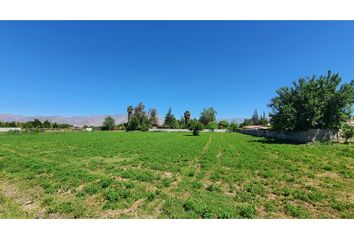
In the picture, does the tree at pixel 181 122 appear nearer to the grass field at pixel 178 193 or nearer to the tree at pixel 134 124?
the tree at pixel 134 124

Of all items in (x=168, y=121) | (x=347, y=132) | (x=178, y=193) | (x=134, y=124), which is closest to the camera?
(x=178, y=193)

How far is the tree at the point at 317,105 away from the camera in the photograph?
2216cm

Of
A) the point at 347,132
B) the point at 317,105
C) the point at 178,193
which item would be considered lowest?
the point at 178,193

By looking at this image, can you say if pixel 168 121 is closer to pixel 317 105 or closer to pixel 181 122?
pixel 181 122

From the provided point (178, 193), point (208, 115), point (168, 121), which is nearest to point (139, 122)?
point (168, 121)

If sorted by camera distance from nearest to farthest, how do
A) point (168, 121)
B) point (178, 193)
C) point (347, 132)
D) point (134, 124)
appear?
1. point (178, 193)
2. point (347, 132)
3. point (134, 124)
4. point (168, 121)

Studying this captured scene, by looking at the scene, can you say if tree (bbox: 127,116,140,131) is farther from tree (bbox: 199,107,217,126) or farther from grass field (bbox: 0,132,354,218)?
grass field (bbox: 0,132,354,218)

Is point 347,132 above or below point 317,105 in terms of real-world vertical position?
below

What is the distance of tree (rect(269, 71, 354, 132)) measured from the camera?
22.2 metres

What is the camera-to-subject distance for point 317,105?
72.6 ft
